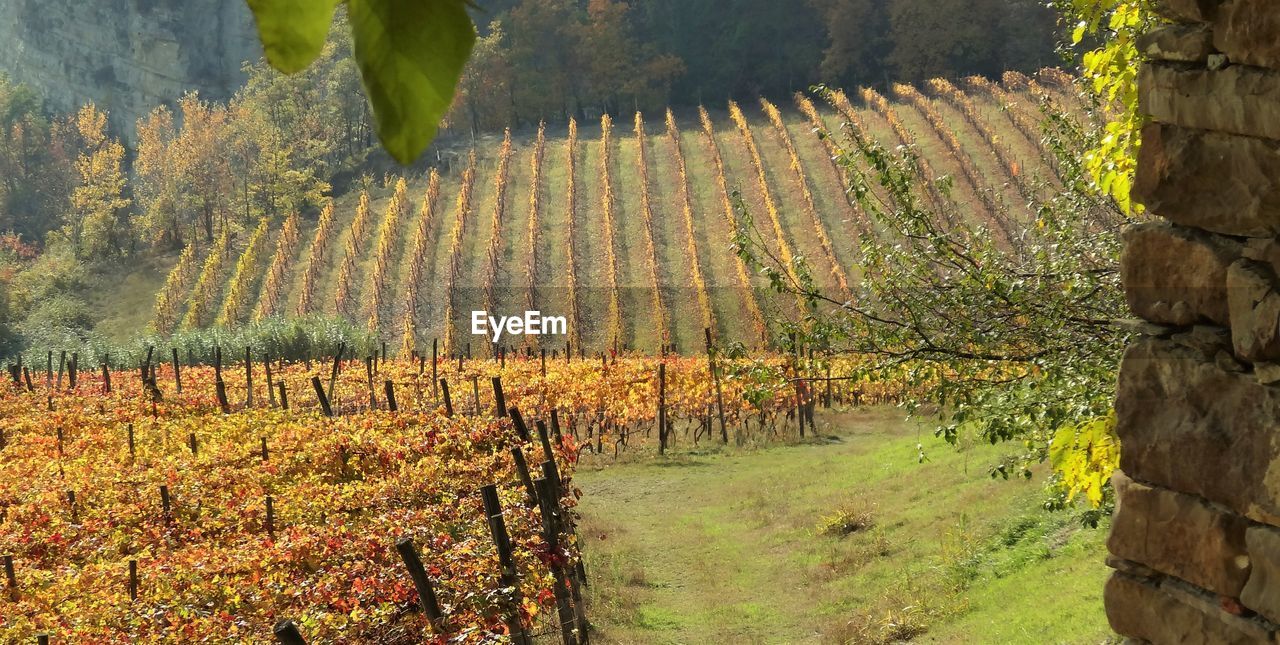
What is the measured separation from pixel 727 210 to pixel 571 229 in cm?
566

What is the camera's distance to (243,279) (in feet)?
137

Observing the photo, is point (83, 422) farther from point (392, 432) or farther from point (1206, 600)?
point (1206, 600)

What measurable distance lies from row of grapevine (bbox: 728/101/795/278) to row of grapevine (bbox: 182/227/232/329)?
1923 centimetres

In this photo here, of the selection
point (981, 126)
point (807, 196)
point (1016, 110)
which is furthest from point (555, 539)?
point (981, 126)

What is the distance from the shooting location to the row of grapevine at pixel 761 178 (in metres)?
38.0

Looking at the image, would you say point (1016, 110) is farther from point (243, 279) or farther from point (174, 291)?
point (174, 291)

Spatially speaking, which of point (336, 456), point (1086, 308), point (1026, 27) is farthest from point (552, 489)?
point (1026, 27)

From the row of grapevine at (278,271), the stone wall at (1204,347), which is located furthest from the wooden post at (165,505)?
the row of grapevine at (278,271)

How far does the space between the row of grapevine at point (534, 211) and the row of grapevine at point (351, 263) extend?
5678 mm

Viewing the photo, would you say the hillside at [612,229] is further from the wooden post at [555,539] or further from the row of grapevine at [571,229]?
the wooden post at [555,539]

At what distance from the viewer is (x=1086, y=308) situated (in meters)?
5.51

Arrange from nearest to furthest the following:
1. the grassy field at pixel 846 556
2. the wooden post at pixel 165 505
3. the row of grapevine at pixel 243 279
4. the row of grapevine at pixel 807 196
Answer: the wooden post at pixel 165 505
the grassy field at pixel 846 556
the row of grapevine at pixel 807 196
the row of grapevine at pixel 243 279

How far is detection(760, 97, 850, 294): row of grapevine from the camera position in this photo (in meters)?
36.2

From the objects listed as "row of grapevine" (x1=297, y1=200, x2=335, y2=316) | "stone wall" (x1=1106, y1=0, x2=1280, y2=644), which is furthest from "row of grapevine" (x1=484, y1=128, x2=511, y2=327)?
"stone wall" (x1=1106, y1=0, x2=1280, y2=644)
